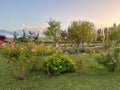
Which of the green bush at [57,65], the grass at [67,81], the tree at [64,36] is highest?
the tree at [64,36]

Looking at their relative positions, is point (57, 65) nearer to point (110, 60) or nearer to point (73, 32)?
point (110, 60)

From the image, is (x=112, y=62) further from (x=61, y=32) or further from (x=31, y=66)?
(x=61, y=32)

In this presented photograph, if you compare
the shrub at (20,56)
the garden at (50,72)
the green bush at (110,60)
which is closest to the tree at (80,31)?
the garden at (50,72)

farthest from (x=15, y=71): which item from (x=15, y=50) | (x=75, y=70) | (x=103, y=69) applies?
(x=103, y=69)

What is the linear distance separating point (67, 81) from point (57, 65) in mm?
1145

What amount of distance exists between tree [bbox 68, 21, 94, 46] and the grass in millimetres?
25131

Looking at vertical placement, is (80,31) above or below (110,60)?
above

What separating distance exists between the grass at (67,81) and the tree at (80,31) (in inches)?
989

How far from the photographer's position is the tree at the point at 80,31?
3438 centimetres

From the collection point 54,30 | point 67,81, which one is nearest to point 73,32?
point 54,30

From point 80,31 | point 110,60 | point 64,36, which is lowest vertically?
point 110,60

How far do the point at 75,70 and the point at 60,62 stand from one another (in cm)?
77

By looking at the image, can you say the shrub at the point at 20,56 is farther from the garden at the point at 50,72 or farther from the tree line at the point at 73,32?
the tree line at the point at 73,32

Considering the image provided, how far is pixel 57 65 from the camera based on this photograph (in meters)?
8.89
